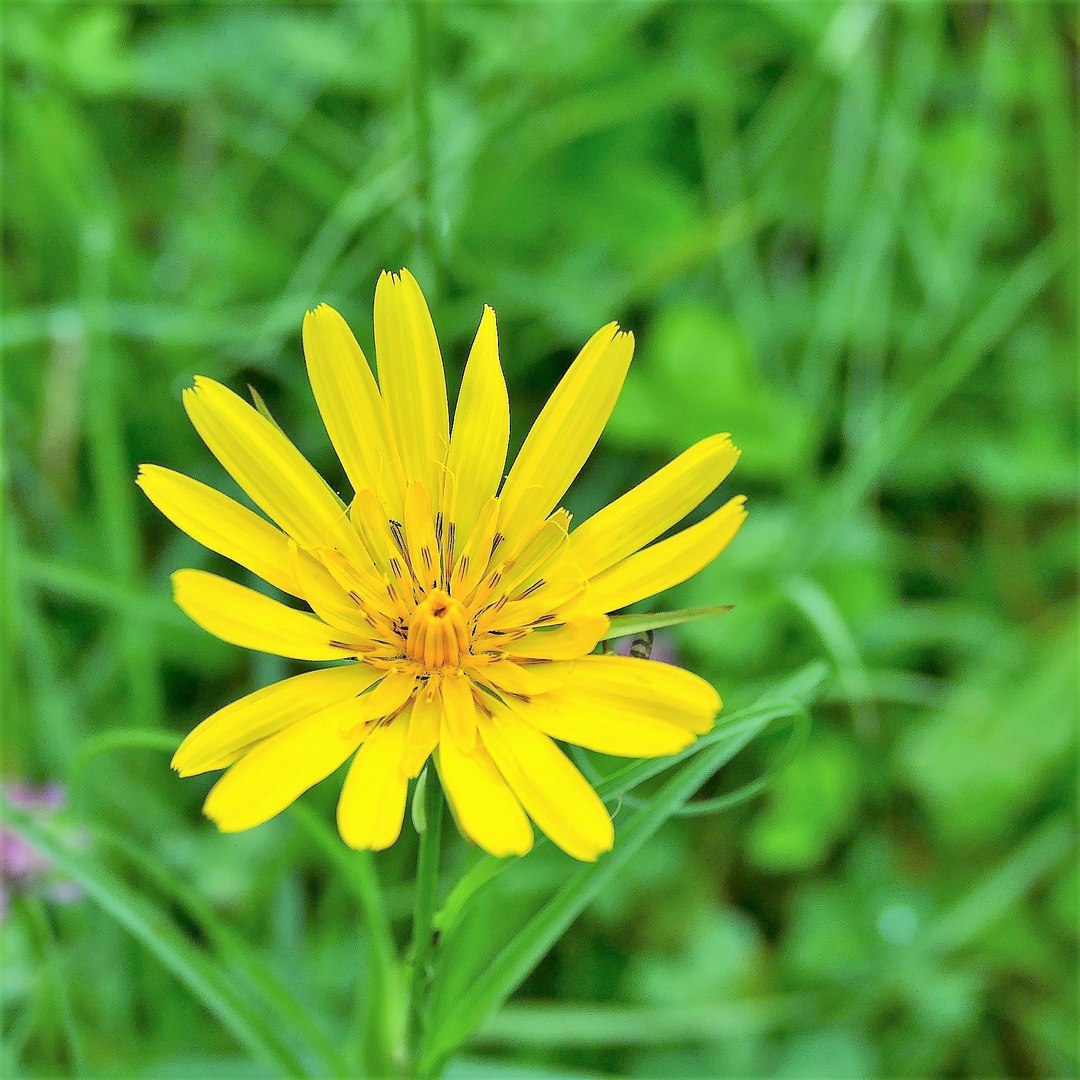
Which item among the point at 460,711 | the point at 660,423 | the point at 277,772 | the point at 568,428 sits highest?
the point at 660,423

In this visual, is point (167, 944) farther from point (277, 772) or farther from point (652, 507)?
point (652, 507)

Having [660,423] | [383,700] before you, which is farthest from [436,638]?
[660,423]

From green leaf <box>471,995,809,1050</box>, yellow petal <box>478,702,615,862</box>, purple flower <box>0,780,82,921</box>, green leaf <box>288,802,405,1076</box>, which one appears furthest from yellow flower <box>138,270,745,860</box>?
green leaf <box>471,995,809,1050</box>

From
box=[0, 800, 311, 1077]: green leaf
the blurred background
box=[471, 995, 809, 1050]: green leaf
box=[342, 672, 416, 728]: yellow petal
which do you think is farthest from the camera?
the blurred background

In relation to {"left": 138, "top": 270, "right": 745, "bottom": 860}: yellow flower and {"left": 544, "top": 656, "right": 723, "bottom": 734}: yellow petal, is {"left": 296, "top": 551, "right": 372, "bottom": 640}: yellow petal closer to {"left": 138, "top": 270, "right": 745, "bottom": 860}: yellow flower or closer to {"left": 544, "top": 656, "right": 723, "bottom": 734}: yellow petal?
{"left": 138, "top": 270, "right": 745, "bottom": 860}: yellow flower

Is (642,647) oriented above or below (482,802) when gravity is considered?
above

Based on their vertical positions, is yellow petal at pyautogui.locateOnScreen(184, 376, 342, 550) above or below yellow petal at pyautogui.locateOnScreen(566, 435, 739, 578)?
above
